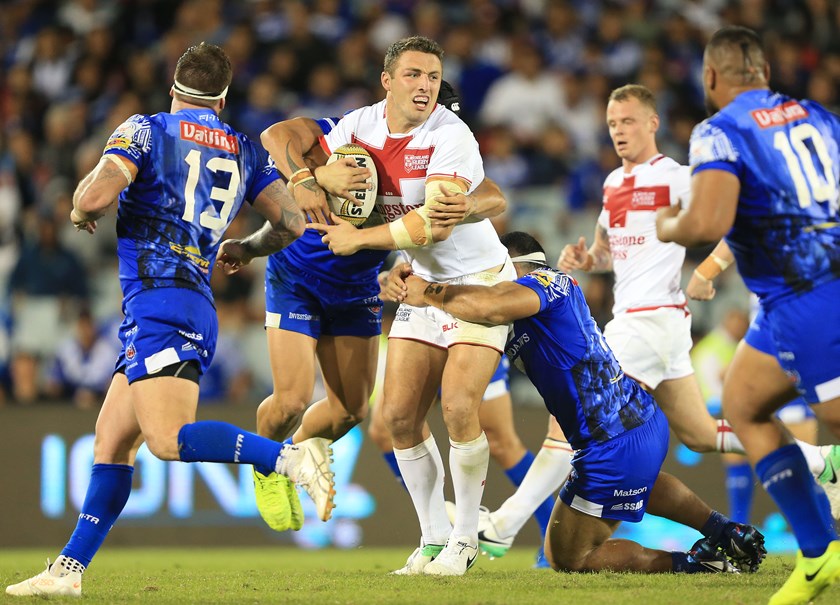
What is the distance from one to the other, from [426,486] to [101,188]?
8.75 ft

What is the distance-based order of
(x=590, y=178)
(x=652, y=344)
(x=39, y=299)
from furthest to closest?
(x=590, y=178), (x=39, y=299), (x=652, y=344)

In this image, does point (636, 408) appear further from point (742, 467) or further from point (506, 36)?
point (506, 36)

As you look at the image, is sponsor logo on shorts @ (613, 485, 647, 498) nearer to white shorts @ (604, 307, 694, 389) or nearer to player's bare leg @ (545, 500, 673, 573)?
player's bare leg @ (545, 500, 673, 573)

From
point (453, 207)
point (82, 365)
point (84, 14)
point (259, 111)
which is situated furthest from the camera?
point (84, 14)

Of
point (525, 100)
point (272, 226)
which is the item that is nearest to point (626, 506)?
point (272, 226)

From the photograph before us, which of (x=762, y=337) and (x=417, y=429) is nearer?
(x=762, y=337)

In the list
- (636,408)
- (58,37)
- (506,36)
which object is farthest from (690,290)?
(58,37)

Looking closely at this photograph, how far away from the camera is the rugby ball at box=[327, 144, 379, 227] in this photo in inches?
260

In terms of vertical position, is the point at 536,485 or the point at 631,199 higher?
the point at 631,199

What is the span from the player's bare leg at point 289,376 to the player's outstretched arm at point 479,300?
113cm

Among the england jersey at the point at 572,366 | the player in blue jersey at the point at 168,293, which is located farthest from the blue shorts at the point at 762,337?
the player in blue jersey at the point at 168,293

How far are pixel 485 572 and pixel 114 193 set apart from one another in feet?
10.6

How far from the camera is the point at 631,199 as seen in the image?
8.16 meters

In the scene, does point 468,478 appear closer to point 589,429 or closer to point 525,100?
point 589,429
